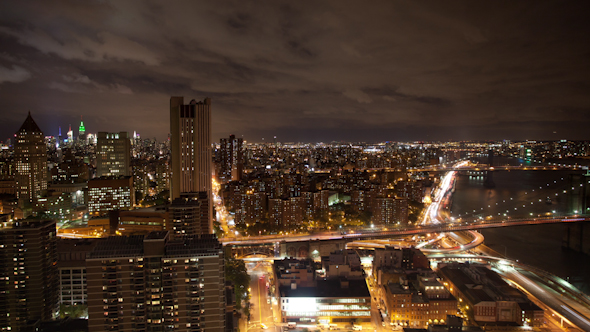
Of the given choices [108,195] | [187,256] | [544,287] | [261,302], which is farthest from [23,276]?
[544,287]

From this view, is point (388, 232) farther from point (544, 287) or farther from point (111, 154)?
point (111, 154)

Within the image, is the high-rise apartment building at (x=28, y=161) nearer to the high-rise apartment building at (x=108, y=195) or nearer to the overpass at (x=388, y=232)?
the high-rise apartment building at (x=108, y=195)

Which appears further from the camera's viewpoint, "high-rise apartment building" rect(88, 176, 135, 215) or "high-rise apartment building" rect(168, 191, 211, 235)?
"high-rise apartment building" rect(88, 176, 135, 215)

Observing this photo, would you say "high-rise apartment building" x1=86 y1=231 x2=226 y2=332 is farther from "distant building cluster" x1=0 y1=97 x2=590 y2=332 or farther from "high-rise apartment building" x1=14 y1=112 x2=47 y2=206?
"high-rise apartment building" x1=14 y1=112 x2=47 y2=206

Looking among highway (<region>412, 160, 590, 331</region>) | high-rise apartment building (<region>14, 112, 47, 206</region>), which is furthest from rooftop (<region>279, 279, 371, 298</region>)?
high-rise apartment building (<region>14, 112, 47, 206</region>)

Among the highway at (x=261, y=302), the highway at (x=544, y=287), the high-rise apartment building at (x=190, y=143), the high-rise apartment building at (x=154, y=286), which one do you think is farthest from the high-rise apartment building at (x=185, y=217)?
the highway at (x=544, y=287)

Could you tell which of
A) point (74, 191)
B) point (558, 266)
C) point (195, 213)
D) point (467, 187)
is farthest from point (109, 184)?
point (467, 187)
